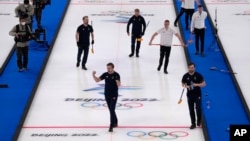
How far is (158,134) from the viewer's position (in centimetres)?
1560

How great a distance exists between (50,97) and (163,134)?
376cm

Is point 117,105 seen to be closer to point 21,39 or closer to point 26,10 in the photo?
point 21,39

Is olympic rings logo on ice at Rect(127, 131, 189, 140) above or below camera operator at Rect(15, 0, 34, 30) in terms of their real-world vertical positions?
below

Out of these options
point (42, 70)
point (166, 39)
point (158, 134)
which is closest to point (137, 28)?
point (166, 39)

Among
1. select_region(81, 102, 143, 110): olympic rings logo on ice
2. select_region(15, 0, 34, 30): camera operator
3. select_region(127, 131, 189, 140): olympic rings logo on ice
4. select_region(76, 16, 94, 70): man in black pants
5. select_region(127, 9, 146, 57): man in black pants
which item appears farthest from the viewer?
select_region(15, 0, 34, 30): camera operator

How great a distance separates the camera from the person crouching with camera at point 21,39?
62.4 feet

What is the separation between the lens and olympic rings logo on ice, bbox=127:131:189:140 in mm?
15414

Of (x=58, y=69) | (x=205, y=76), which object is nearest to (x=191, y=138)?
(x=205, y=76)

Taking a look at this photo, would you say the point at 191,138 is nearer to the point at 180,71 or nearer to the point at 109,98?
the point at 109,98

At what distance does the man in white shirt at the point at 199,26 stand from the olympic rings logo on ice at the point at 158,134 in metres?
5.46

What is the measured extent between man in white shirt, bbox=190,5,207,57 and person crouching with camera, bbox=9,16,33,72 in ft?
16.1

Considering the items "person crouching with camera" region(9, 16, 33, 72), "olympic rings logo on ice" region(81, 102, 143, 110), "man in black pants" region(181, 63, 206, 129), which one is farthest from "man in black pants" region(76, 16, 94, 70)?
"man in black pants" region(181, 63, 206, 129)

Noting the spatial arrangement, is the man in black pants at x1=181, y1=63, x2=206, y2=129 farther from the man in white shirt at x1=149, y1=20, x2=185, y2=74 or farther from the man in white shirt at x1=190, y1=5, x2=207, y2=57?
the man in white shirt at x1=190, y1=5, x2=207, y2=57

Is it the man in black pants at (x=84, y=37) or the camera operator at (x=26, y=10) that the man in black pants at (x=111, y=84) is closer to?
the man in black pants at (x=84, y=37)
